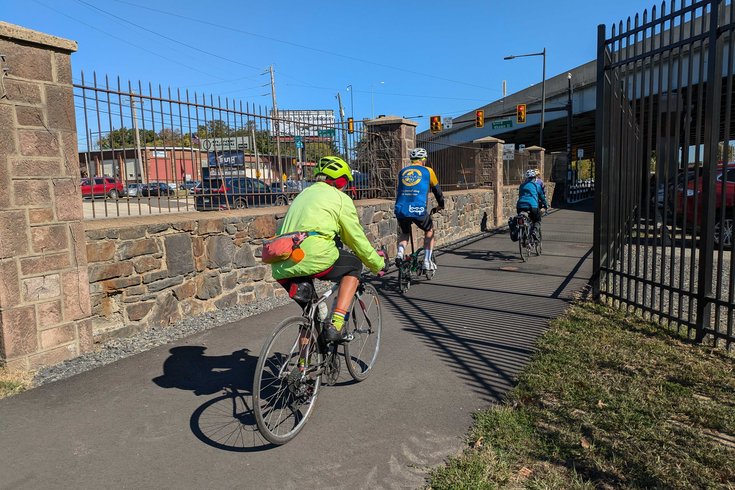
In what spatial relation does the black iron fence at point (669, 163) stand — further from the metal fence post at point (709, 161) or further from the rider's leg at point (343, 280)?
the rider's leg at point (343, 280)

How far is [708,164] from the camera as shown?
15.2ft

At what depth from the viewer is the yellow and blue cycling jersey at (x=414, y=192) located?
749 cm

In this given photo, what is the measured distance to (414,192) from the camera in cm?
750

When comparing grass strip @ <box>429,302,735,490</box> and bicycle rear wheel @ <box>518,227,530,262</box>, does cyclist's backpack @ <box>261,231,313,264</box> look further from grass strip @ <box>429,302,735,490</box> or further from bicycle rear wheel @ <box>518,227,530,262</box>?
bicycle rear wheel @ <box>518,227,530,262</box>

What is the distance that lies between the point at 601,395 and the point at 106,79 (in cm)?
544

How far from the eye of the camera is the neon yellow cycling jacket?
135 inches

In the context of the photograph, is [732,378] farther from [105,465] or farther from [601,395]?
[105,465]

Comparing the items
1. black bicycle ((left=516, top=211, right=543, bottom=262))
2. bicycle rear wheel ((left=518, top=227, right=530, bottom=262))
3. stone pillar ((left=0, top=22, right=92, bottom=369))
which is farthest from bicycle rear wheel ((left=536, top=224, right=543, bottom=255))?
stone pillar ((left=0, top=22, right=92, bottom=369))

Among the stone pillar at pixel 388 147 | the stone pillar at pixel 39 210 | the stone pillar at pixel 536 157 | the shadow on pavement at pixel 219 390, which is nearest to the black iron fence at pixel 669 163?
the shadow on pavement at pixel 219 390

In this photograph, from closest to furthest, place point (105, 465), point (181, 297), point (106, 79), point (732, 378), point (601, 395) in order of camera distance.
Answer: point (105, 465), point (601, 395), point (732, 378), point (106, 79), point (181, 297)

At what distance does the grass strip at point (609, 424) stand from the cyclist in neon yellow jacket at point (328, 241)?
4.21 ft

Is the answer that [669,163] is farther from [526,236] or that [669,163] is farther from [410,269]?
[526,236]

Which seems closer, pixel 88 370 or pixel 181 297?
pixel 88 370

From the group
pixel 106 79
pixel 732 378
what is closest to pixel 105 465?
pixel 106 79
